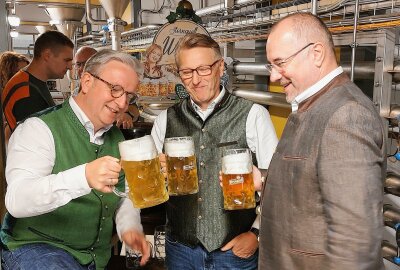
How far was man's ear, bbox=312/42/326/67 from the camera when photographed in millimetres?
1252

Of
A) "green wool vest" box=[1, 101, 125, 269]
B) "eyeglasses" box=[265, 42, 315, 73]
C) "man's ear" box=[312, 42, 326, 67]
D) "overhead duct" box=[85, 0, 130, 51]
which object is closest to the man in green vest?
"green wool vest" box=[1, 101, 125, 269]

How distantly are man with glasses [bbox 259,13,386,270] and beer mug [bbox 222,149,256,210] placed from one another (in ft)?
0.35

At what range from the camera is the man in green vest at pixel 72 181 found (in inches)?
50.6

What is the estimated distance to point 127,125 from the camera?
9.62 ft

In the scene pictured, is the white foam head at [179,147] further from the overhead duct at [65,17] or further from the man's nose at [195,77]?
the overhead duct at [65,17]

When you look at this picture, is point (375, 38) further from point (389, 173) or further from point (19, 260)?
point (19, 260)

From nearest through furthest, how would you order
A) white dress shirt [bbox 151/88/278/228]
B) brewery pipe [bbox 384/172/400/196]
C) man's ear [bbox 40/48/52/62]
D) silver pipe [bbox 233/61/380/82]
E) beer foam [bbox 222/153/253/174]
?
beer foam [bbox 222/153/253/174]
white dress shirt [bbox 151/88/278/228]
brewery pipe [bbox 384/172/400/196]
silver pipe [bbox 233/61/380/82]
man's ear [bbox 40/48/52/62]

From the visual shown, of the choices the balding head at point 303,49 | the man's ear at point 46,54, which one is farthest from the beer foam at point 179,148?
the man's ear at point 46,54

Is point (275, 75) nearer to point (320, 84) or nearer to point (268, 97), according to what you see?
point (320, 84)

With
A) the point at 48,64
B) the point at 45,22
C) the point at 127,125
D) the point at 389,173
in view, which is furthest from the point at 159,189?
the point at 45,22

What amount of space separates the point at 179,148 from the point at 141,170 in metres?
0.21

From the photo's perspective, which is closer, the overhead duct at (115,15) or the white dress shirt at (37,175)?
the white dress shirt at (37,175)

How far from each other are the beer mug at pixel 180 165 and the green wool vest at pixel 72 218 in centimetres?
29

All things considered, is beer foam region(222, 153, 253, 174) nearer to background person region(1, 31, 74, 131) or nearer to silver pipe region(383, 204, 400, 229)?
silver pipe region(383, 204, 400, 229)
